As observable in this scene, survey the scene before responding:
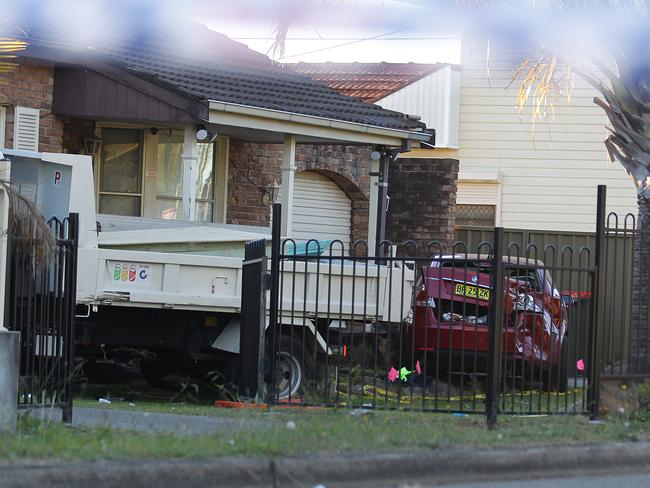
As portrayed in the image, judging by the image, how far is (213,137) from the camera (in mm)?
14516

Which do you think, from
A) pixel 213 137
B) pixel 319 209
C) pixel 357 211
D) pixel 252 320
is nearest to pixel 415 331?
pixel 252 320

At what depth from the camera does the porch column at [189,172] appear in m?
14.2

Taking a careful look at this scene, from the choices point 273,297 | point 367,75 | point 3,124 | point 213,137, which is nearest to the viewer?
point 273,297

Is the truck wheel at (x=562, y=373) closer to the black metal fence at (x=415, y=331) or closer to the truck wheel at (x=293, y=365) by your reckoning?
the black metal fence at (x=415, y=331)

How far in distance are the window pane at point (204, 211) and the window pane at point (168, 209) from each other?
0.53 meters

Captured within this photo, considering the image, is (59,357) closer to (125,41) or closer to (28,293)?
(28,293)

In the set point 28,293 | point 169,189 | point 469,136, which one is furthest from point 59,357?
point 469,136

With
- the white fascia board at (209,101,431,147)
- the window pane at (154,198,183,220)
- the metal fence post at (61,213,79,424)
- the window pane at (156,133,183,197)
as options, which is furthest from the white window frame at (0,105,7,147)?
the metal fence post at (61,213,79,424)

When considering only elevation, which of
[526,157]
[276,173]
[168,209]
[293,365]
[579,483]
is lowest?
[579,483]

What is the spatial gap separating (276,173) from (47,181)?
663 cm

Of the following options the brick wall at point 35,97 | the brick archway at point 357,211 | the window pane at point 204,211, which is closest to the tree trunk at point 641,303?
the brick wall at point 35,97

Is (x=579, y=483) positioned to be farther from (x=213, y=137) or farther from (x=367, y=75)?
(x=367, y=75)

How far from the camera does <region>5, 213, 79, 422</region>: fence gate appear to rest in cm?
820

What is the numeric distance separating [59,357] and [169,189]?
7.72 m
